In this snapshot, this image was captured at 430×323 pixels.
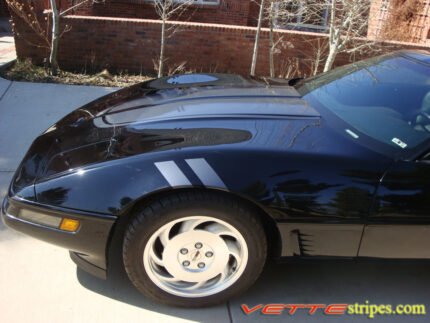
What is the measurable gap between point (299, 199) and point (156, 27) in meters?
5.78

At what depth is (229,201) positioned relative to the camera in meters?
2.07

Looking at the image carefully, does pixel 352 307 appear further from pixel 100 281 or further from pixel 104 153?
pixel 104 153

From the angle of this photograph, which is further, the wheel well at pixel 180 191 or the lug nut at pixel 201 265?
the lug nut at pixel 201 265

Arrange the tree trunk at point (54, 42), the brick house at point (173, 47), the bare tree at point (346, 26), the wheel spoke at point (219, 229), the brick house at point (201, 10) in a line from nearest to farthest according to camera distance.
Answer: the wheel spoke at point (219, 229)
the bare tree at point (346, 26)
the tree trunk at point (54, 42)
the brick house at point (173, 47)
the brick house at point (201, 10)

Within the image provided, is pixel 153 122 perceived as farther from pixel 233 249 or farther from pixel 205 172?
pixel 233 249

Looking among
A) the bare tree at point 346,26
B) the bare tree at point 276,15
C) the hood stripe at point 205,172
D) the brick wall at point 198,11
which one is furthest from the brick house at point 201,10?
the hood stripe at point 205,172

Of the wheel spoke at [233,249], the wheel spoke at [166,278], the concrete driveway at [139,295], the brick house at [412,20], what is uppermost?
the brick house at [412,20]

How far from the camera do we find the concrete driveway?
7.31ft

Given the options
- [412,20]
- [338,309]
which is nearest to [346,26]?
[412,20]

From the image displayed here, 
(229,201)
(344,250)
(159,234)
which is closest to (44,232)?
(159,234)

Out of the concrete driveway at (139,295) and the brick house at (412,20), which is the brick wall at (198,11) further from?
the concrete driveway at (139,295)

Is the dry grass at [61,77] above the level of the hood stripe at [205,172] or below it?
below

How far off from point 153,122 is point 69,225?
2.49ft

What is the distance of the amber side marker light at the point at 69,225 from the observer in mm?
2090
